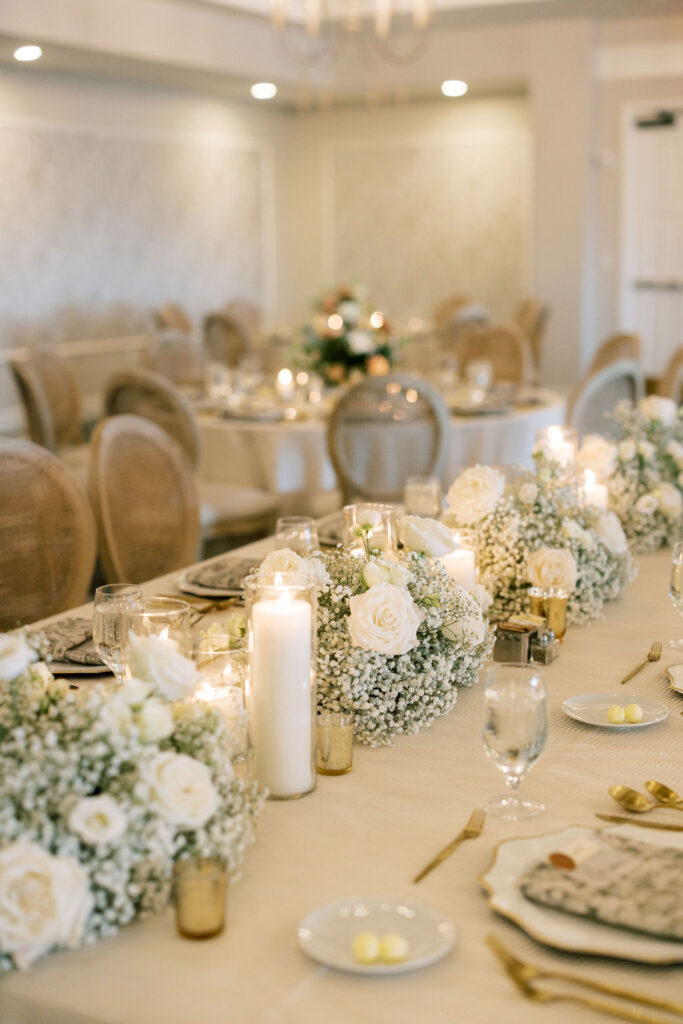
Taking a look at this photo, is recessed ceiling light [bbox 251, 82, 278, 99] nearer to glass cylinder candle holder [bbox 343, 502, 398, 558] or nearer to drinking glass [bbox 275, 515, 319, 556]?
drinking glass [bbox 275, 515, 319, 556]

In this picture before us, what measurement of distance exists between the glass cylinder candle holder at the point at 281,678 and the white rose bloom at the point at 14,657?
259 millimetres

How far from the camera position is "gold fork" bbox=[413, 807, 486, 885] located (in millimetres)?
1264

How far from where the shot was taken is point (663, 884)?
1177 mm

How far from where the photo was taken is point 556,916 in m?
1.14

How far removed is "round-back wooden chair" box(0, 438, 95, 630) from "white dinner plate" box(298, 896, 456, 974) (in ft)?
5.45

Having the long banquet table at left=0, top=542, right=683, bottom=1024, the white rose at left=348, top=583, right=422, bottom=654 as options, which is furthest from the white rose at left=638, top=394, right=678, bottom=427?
the white rose at left=348, top=583, right=422, bottom=654

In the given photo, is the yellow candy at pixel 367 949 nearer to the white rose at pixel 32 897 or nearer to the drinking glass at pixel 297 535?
the white rose at pixel 32 897

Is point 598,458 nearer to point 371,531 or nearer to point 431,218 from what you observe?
point 371,531

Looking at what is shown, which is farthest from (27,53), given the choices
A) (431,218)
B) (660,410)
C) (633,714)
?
(633,714)

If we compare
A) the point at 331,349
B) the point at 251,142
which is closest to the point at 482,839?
the point at 331,349

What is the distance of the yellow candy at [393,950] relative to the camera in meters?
1.08

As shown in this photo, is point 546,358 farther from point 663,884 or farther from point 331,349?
point 663,884

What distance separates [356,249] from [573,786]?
1016 centimetres

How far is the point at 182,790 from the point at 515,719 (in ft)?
1.24
